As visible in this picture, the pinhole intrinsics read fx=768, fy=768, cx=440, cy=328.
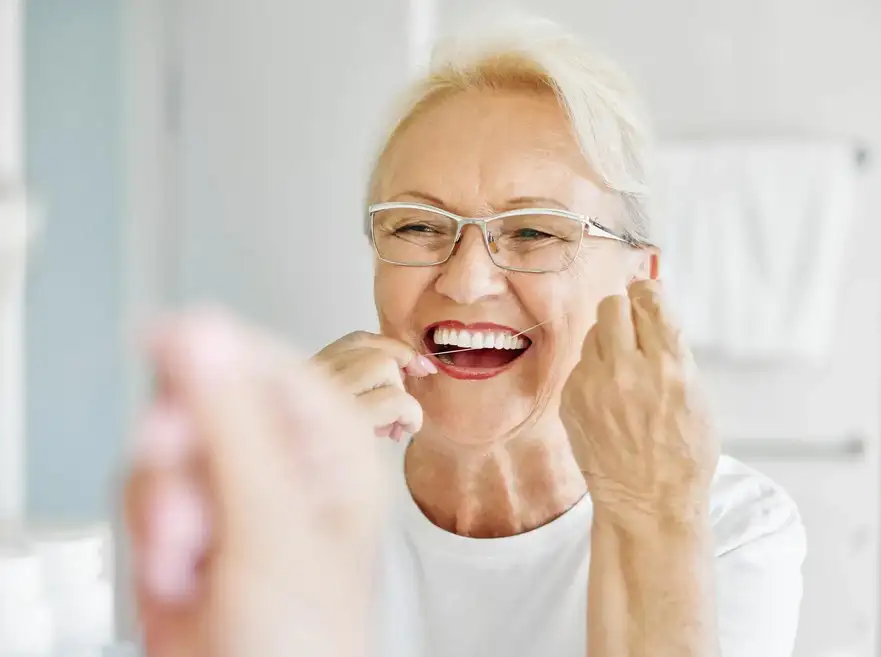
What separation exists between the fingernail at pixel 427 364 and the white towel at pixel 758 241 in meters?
0.49

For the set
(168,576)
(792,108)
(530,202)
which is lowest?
(168,576)

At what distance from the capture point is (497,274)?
0.43m

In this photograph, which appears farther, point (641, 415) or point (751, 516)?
point (751, 516)

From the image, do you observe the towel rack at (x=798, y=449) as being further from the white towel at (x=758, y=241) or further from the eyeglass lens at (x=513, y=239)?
the eyeglass lens at (x=513, y=239)

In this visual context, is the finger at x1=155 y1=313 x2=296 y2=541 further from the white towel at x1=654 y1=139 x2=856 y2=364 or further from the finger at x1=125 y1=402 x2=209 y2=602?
the white towel at x1=654 y1=139 x2=856 y2=364

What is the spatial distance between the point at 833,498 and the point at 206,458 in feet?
2.43

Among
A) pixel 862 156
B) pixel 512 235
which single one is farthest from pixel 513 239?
pixel 862 156

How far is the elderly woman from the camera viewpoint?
37 centimetres

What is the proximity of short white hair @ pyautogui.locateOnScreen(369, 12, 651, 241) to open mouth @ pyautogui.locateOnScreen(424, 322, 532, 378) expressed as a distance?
0.32 ft

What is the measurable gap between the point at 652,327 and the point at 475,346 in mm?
134

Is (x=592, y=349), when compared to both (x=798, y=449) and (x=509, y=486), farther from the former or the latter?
(x=798, y=449)

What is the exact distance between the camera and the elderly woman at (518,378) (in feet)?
1.22

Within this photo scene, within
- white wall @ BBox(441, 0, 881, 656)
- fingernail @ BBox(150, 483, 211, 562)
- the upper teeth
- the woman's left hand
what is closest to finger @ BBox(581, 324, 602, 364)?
the woman's left hand

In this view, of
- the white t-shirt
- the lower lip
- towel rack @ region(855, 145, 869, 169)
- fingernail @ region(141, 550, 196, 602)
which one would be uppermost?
towel rack @ region(855, 145, 869, 169)
